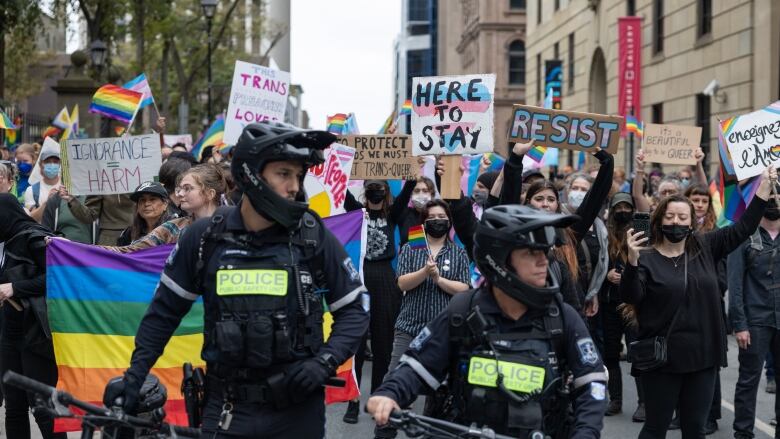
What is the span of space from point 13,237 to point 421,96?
4.16 m

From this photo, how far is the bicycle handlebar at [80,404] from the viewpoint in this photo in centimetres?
390

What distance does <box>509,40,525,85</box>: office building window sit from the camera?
2945 inches

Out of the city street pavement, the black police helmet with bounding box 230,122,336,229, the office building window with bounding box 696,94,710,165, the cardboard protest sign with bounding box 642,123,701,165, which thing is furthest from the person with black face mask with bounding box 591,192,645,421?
the office building window with bounding box 696,94,710,165

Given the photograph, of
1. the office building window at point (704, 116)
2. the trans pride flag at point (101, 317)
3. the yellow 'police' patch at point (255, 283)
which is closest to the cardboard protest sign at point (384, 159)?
the trans pride flag at point (101, 317)

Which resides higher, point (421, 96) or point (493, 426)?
point (421, 96)

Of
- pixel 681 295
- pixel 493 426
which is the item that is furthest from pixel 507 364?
pixel 681 295

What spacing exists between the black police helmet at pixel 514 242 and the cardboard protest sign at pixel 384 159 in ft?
20.2

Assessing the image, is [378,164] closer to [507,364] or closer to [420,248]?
[420,248]

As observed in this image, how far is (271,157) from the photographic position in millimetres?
4816

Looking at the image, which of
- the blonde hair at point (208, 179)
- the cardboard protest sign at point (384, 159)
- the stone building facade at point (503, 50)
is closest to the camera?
the blonde hair at point (208, 179)

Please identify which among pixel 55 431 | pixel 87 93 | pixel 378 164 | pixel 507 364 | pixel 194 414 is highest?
pixel 87 93

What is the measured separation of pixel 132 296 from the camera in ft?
24.3

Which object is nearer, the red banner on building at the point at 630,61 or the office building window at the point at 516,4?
the red banner on building at the point at 630,61

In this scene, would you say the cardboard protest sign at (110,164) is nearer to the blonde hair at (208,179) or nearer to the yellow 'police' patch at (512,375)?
the blonde hair at (208,179)
